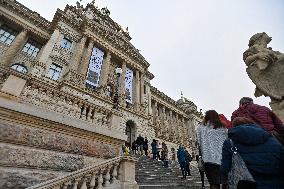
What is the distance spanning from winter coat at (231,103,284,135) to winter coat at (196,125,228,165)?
6.05 feet

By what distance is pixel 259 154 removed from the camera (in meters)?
1.99

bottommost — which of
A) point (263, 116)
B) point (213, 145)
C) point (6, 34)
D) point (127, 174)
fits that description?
point (127, 174)

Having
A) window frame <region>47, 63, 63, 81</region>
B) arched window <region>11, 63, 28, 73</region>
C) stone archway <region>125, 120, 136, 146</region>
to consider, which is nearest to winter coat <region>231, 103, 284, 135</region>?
window frame <region>47, 63, 63, 81</region>

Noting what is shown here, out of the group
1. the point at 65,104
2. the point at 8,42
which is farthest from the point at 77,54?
the point at 65,104

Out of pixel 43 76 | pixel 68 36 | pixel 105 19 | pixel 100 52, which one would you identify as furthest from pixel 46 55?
pixel 105 19

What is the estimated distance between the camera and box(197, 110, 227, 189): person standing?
452 centimetres

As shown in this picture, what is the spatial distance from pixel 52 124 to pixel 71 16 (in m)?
23.4

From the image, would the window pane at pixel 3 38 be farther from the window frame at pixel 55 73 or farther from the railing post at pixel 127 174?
the railing post at pixel 127 174

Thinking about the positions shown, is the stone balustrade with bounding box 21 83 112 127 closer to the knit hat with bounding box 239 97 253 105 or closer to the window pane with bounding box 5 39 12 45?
the knit hat with bounding box 239 97 253 105

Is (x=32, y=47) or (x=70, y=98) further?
(x=32, y=47)

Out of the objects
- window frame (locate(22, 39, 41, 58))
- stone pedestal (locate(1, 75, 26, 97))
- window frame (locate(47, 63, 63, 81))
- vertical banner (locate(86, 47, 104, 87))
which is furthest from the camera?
window frame (locate(22, 39, 41, 58))

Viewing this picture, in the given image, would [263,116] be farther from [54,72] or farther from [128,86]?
[128,86]

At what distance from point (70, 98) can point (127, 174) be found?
326 centimetres

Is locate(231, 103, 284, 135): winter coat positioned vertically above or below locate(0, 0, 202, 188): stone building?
below
